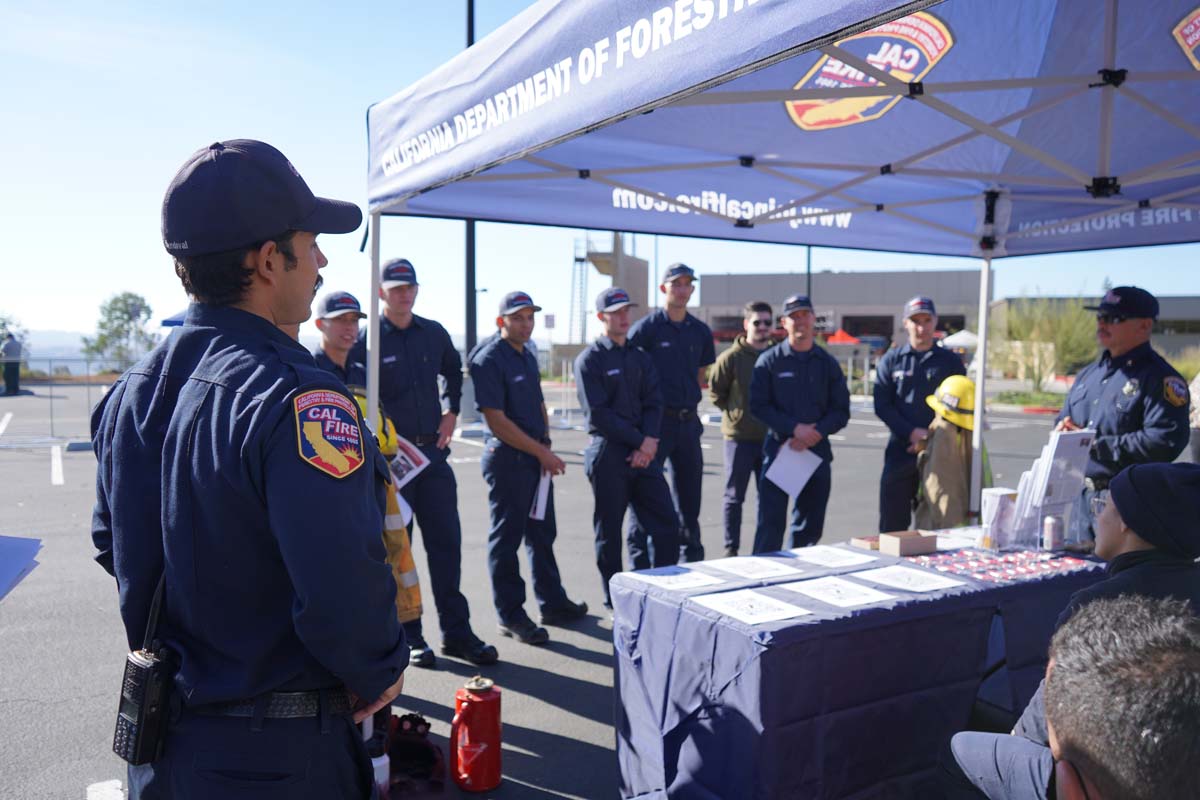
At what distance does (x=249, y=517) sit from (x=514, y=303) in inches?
141

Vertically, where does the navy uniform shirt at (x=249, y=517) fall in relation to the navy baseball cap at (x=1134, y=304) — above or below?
Result: below

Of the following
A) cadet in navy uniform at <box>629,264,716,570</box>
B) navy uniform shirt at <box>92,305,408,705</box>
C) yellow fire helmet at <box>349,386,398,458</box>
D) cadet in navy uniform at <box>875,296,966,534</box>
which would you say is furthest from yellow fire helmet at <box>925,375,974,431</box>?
navy uniform shirt at <box>92,305,408,705</box>

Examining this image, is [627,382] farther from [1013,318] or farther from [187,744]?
[1013,318]

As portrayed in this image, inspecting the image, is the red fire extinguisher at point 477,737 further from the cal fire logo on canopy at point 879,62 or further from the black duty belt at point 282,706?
the cal fire logo on canopy at point 879,62

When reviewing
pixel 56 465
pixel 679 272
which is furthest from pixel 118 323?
pixel 679 272

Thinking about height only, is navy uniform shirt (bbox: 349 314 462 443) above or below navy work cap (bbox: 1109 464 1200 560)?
above

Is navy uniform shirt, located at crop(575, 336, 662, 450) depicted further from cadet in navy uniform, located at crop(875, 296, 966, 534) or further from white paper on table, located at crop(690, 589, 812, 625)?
white paper on table, located at crop(690, 589, 812, 625)

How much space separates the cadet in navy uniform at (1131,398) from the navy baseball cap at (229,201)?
3669 mm

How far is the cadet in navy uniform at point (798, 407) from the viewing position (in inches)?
221

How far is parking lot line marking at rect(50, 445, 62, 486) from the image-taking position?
32.5 feet

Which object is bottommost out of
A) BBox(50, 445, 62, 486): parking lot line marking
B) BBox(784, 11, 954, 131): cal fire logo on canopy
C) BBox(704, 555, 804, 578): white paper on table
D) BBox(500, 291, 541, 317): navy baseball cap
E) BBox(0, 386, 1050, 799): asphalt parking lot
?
BBox(0, 386, 1050, 799): asphalt parking lot

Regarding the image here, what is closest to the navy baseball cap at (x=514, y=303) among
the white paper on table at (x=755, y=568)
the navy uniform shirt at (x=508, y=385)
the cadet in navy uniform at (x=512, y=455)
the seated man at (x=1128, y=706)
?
the cadet in navy uniform at (x=512, y=455)

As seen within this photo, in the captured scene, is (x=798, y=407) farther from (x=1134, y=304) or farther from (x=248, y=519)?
(x=248, y=519)

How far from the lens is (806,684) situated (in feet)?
8.21
